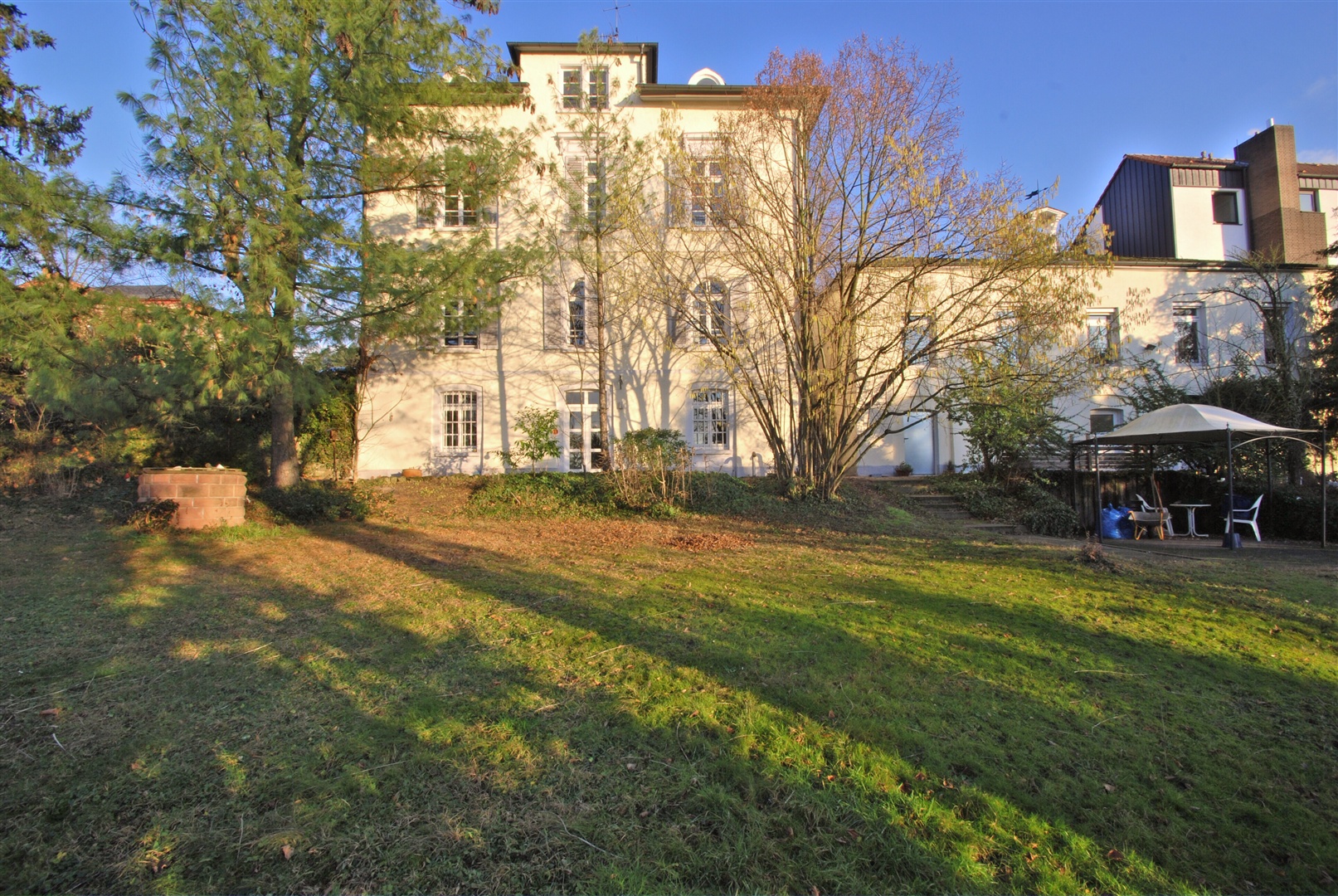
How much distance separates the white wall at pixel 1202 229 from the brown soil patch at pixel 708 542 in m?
22.3

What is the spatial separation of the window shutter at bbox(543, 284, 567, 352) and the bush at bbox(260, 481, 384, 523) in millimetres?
8303

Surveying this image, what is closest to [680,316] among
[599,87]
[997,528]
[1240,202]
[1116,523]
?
[599,87]

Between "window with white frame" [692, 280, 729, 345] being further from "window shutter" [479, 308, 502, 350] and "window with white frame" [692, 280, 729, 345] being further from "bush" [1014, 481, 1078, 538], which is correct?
"window shutter" [479, 308, 502, 350]

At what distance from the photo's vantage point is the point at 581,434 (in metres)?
18.2

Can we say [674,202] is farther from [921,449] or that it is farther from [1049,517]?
[921,449]

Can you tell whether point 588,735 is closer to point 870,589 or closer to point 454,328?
point 870,589

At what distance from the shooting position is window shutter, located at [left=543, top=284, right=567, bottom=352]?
18.0 m

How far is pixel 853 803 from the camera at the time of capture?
2.54m

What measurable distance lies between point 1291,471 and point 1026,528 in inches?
408

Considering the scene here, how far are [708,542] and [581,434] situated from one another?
10.2m

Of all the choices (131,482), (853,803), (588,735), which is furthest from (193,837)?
(131,482)

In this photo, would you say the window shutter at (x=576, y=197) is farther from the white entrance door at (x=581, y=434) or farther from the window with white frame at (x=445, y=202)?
the white entrance door at (x=581, y=434)

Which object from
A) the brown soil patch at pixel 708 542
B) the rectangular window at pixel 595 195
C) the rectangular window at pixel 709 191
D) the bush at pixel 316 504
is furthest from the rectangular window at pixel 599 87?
the brown soil patch at pixel 708 542

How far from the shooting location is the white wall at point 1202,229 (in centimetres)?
2175
